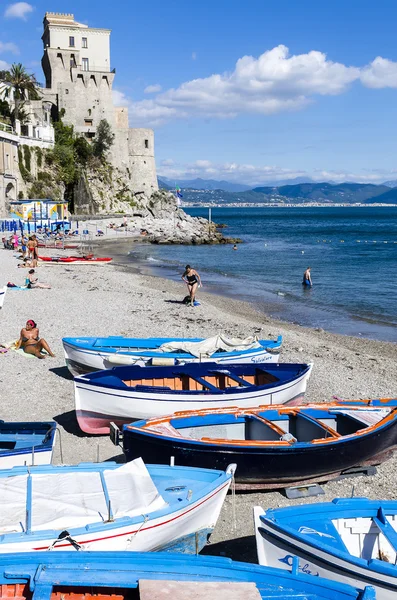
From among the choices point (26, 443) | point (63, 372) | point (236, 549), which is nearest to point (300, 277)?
point (63, 372)

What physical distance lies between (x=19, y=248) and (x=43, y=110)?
36196 millimetres

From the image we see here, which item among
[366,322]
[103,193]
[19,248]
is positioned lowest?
[366,322]

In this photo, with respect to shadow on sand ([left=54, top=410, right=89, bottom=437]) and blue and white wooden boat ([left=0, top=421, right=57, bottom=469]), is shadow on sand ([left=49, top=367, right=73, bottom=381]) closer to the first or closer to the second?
shadow on sand ([left=54, top=410, right=89, bottom=437])

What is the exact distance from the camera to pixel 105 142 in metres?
73.6

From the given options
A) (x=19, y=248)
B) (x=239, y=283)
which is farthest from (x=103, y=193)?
(x=239, y=283)

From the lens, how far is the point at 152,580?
5.14 m

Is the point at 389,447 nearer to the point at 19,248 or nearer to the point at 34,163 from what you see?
the point at 19,248

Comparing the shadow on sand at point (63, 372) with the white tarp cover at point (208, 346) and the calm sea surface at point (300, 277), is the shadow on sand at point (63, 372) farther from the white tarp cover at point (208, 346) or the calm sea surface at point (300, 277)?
the calm sea surface at point (300, 277)

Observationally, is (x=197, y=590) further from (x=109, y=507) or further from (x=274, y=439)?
(x=274, y=439)

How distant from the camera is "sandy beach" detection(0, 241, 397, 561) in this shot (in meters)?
9.13

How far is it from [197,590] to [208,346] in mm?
8552

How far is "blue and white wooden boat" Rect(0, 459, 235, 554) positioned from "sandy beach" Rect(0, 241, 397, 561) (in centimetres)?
110

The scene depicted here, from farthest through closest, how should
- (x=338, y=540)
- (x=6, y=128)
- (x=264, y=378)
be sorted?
(x=6, y=128) → (x=264, y=378) → (x=338, y=540)

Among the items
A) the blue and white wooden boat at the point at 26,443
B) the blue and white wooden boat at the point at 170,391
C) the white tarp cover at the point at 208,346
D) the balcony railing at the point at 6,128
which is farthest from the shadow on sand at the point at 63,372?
the balcony railing at the point at 6,128
